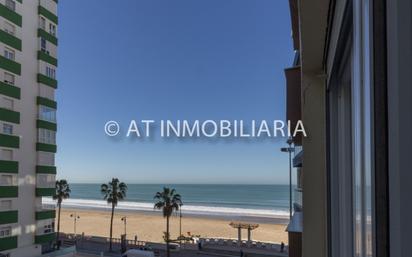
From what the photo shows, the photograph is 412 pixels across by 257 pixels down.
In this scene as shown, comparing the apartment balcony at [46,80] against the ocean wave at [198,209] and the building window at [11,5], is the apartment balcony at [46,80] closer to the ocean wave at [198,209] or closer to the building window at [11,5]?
the building window at [11,5]

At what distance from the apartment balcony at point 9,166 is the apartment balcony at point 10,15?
16.8 ft

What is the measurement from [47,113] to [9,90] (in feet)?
7.63

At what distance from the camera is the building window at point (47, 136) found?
1717 centimetres

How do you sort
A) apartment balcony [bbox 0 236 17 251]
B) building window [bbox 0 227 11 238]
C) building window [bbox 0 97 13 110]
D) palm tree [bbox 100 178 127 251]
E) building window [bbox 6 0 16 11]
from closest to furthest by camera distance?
apartment balcony [bbox 0 236 17 251], building window [bbox 0 227 11 238], building window [bbox 0 97 13 110], building window [bbox 6 0 16 11], palm tree [bbox 100 178 127 251]

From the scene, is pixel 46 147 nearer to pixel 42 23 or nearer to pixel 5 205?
pixel 5 205

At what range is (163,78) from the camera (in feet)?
157

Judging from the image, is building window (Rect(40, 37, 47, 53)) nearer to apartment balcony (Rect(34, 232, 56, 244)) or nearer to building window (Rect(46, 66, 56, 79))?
building window (Rect(46, 66, 56, 79))

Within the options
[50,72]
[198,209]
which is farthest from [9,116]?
[198,209]

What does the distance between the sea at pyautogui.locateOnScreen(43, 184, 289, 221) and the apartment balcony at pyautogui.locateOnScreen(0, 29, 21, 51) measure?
24641 millimetres

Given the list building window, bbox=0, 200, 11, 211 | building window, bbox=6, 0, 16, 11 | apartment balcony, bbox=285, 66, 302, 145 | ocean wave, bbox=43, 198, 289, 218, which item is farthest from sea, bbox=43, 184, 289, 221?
apartment balcony, bbox=285, 66, 302, 145

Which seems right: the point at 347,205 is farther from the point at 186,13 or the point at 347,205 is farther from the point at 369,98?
the point at 186,13

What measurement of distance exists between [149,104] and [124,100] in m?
2.99

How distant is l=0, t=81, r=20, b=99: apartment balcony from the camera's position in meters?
15.2

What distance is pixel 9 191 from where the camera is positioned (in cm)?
1538
